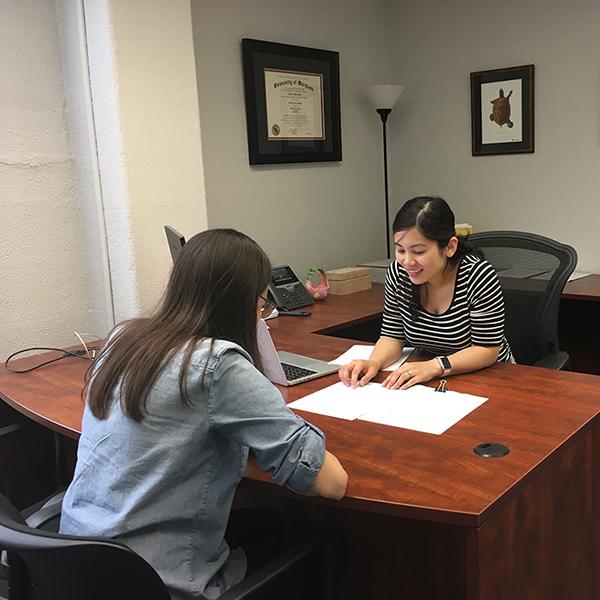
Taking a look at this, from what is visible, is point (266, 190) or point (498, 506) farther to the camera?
point (266, 190)

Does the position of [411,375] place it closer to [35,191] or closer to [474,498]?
[474,498]

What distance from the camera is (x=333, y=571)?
1.53 meters

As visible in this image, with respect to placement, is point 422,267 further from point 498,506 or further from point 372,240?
point 372,240

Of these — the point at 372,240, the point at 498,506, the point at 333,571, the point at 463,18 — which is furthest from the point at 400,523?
the point at 463,18

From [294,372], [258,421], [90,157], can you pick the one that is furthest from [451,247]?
[90,157]

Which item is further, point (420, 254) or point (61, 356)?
point (61, 356)

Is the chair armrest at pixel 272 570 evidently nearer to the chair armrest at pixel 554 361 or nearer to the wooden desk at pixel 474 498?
the wooden desk at pixel 474 498

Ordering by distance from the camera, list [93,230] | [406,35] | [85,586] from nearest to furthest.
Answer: [85,586] → [93,230] → [406,35]

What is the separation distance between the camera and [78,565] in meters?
1.04

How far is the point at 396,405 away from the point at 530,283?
0.97 m

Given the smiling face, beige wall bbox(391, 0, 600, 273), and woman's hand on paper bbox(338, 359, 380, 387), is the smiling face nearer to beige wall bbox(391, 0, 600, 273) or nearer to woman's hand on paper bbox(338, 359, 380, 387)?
woman's hand on paper bbox(338, 359, 380, 387)

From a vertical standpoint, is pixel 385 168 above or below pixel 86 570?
above

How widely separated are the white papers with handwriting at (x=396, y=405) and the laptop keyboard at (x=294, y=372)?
127mm

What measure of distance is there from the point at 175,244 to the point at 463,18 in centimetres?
229
